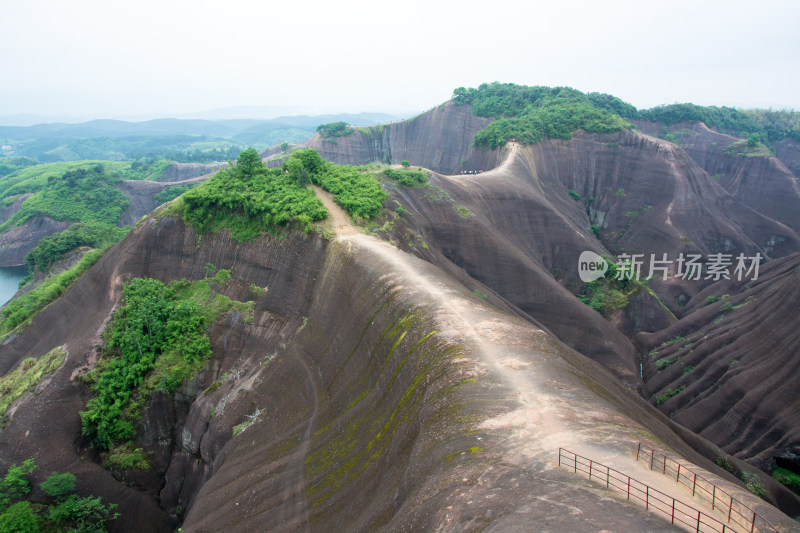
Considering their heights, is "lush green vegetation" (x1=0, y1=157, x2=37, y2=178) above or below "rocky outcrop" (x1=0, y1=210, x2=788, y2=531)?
above

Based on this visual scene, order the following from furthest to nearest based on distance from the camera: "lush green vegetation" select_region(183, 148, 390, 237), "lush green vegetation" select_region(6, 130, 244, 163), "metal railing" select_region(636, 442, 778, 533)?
"lush green vegetation" select_region(6, 130, 244, 163) < "lush green vegetation" select_region(183, 148, 390, 237) < "metal railing" select_region(636, 442, 778, 533)

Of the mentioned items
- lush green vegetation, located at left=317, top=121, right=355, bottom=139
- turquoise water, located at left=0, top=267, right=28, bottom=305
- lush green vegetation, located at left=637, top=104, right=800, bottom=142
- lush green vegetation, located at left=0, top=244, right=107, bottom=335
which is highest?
lush green vegetation, located at left=637, top=104, right=800, bottom=142

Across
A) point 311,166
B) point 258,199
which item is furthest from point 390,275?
point 311,166

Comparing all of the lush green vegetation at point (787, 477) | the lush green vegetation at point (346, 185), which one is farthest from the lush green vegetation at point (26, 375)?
the lush green vegetation at point (787, 477)

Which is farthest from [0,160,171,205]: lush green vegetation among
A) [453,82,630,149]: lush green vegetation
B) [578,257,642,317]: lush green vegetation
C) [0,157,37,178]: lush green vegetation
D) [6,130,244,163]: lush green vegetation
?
[578,257,642,317]: lush green vegetation

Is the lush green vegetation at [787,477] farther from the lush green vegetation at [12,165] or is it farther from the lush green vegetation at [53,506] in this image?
the lush green vegetation at [12,165]

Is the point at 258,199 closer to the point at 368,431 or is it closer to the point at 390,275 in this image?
the point at 390,275

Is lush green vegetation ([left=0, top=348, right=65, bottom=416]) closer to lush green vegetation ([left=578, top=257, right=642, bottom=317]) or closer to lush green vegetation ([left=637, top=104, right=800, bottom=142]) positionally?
lush green vegetation ([left=578, top=257, right=642, bottom=317])

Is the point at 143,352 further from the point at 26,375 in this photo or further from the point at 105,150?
the point at 105,150
